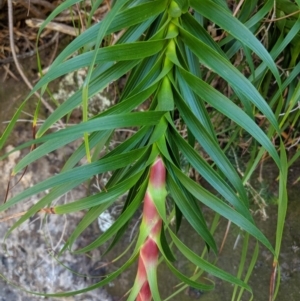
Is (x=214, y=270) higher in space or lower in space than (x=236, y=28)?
lower

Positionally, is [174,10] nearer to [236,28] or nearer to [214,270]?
[236,28]

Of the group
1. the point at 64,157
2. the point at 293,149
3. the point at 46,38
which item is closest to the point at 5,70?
the point at 46,38

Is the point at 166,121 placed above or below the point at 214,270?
above

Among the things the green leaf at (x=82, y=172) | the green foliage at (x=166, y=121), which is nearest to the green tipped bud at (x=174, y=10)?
the green foliage at (x=166, y=121)

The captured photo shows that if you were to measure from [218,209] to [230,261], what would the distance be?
14.8 inches

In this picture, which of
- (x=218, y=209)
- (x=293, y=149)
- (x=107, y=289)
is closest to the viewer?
(x=218, y=209)

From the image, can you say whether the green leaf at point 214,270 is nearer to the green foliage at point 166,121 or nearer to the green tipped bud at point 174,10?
the green foliage at point 166,121

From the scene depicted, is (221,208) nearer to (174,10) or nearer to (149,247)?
(149,247)

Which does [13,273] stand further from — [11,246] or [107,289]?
[107,289]

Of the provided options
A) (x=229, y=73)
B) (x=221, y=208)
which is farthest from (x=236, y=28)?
(x=221, y=208)

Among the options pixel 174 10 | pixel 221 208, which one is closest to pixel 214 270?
pixel 221 208

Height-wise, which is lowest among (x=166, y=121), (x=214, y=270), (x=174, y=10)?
(x=214, y=270)

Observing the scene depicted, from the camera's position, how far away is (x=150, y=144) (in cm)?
45

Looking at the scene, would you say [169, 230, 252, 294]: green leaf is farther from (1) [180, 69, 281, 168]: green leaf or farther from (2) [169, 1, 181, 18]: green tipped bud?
(2) [169, 1, 181, 18]: green tipped bud
